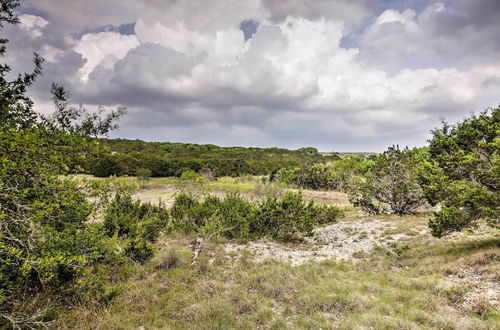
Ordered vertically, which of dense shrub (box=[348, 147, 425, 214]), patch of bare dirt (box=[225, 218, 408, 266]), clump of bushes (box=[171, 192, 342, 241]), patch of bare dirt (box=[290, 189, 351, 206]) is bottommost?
patch of bare dirt (box=[225, 218, 408, 266])

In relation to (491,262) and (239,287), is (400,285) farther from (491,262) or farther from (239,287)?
(239,287)

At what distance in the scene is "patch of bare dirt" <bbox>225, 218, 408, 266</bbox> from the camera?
337 inches

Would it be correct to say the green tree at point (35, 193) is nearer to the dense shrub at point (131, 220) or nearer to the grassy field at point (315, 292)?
the grassy field at point (315, 292)

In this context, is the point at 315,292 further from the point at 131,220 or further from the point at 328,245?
the point at 131,220

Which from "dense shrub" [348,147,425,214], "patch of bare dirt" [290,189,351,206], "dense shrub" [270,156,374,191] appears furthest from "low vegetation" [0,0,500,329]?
"dense shrub" [270,156,374,191]

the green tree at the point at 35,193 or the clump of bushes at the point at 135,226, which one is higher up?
the green tree at the point at 35,193

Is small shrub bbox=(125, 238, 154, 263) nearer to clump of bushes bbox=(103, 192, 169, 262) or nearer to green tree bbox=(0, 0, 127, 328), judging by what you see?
clump of bushes bbox=(103, 192, 169, 262)

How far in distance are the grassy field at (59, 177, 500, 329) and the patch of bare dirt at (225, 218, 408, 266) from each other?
0.54 m

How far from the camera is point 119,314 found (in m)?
4.64

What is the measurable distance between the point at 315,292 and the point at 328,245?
196 inches

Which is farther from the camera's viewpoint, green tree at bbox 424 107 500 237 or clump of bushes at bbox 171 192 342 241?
clump of bushes at bbox 171 192 342 241

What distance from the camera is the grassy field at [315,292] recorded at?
167 inches

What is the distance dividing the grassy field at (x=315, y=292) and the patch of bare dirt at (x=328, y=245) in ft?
1.77

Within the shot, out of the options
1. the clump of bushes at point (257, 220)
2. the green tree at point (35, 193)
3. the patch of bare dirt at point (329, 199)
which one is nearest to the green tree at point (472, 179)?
the clump of bushes at point (257, 220)
